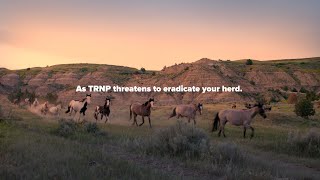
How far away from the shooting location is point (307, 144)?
707 inches

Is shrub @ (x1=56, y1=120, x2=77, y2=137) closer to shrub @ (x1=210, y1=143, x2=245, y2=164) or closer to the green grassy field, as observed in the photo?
the green grassy field

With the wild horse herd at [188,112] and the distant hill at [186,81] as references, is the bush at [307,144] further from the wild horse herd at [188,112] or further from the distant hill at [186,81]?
the distant hill at [186,81]

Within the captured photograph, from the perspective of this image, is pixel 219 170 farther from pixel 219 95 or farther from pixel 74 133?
pixel 219 95

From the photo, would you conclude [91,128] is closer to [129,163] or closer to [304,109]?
[129,163]

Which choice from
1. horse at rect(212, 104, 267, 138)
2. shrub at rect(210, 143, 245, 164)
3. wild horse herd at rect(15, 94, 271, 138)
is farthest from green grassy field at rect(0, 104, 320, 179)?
wild horse herd at rect(15, 94, 271, 138)

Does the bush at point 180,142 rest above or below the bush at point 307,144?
above

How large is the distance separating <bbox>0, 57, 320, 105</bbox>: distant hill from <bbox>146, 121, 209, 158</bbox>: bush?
71198 mm

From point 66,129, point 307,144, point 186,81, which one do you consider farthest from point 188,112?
point 186,81

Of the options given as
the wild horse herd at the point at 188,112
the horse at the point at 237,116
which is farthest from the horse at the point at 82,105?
the horse at the point at 237,116

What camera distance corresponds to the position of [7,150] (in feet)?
33.4

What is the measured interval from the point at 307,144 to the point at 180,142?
292 inches

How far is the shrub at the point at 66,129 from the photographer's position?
1775 cm

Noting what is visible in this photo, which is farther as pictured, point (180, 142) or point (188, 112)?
point (188, 112)

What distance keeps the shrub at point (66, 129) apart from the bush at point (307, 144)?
9655 millimetres
